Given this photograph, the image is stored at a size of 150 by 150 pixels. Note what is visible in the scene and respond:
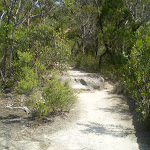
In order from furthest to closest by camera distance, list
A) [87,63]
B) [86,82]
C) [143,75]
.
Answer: [87,63] → [86,82] → [143,75]

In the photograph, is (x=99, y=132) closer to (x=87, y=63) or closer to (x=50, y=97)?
(x=50, y=97)

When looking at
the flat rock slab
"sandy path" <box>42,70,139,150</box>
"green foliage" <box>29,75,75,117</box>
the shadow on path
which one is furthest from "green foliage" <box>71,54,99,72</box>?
the shadow on path

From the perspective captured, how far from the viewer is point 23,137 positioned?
5.47m

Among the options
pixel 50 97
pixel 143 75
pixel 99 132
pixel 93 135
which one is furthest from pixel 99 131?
pixel 143 75

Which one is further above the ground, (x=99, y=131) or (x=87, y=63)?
(x=87, y=63)

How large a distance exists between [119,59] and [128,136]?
9397 millimetres

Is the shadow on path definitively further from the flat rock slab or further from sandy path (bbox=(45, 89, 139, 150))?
the flat rock slab

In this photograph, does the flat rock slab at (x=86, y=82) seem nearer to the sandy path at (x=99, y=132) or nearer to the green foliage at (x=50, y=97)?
the sandy path at (x=99, y=132)

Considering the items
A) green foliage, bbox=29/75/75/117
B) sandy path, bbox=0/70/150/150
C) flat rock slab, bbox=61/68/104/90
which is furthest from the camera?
flat rock slab, bbox=61/68/104/90

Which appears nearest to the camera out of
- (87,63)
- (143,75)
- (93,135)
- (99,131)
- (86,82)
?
(93,135)

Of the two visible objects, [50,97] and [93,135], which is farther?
[50,97]

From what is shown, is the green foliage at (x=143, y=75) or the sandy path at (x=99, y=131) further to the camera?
the green foliage at (x=143, y=75)

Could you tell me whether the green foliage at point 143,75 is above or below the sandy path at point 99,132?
above

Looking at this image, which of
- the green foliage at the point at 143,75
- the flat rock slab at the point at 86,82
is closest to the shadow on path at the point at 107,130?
the green foliage at the point at 143,75
